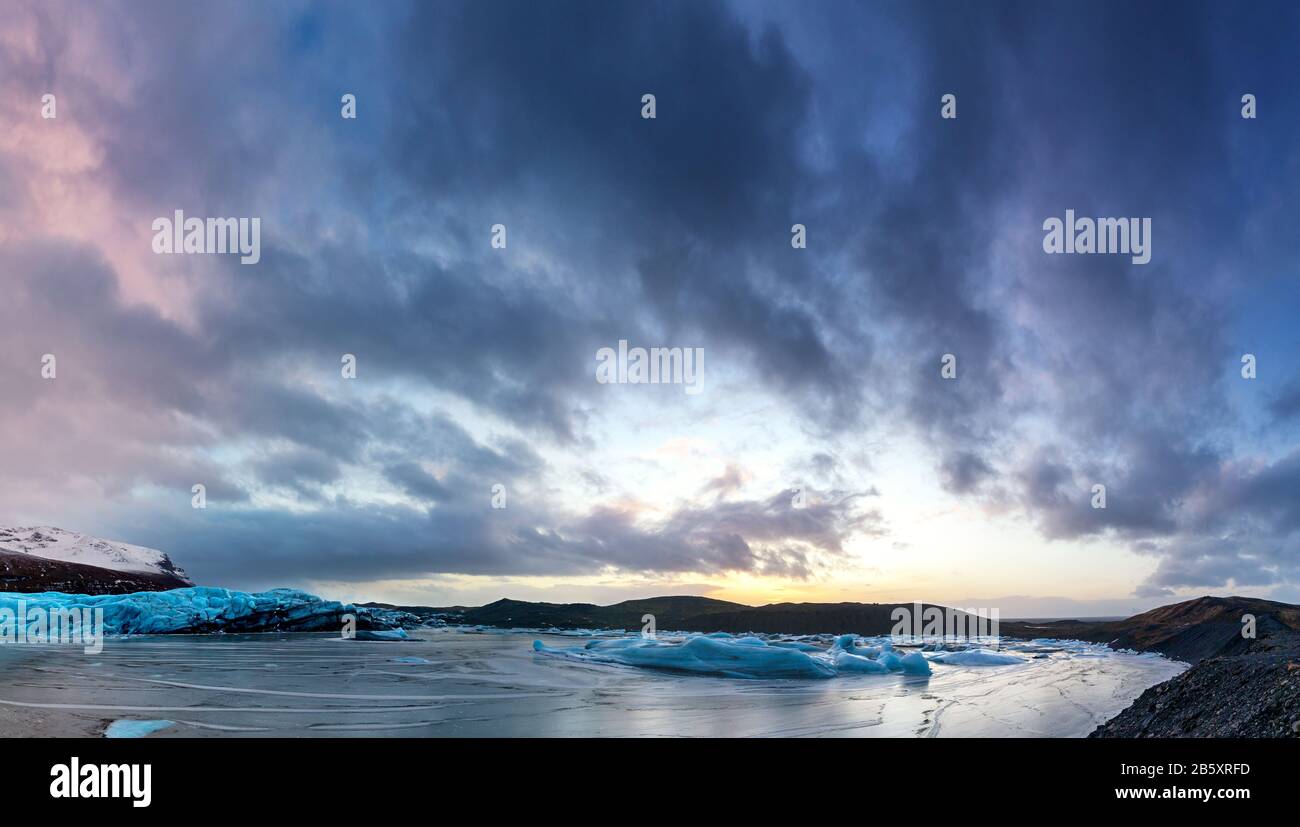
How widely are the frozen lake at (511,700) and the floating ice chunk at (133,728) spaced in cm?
23

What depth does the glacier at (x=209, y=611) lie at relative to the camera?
156 feet

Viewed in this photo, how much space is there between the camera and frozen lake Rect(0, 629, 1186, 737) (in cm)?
1095

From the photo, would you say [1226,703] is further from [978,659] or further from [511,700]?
[978,659]

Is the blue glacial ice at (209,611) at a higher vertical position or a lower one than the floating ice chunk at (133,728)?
lower

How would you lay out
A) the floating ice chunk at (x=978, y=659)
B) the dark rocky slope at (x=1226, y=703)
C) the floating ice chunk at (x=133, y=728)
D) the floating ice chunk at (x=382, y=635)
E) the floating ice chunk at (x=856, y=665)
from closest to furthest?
the dark rocky slope at (x=1226, y=703)
the floating ice chunk at (x=133, y=728)
the floating ice chunk at (x=856, y=665)
the floating ice chunk at (x=978, y=659)
the floating ice chunk at (x=382, y=635)

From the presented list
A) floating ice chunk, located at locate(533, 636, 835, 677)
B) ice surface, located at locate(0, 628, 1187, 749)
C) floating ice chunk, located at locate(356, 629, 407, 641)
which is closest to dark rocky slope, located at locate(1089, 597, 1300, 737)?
ice surface, located at locate(0, 628, 1187, 749)

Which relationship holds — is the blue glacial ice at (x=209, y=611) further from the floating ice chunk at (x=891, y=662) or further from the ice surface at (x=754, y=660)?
the floating ice chunk at (x=891, y=662)

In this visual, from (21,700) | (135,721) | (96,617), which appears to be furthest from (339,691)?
(96,617)

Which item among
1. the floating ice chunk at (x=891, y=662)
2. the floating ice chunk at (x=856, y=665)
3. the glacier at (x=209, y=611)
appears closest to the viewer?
the floating ice chunk at (x=856, y=665)

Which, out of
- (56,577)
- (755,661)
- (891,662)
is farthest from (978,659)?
(56,577)

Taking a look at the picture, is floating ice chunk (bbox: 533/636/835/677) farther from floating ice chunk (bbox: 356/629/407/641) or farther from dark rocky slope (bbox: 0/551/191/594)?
dark rocky slope (bbox: 0/551/191/594)

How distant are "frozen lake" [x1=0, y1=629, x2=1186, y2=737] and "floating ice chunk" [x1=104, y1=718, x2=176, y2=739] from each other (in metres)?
0.23

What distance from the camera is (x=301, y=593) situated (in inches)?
2233

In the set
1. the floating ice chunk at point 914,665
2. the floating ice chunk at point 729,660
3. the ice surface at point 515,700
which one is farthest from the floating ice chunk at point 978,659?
the floating ice chunk at point 729,660
